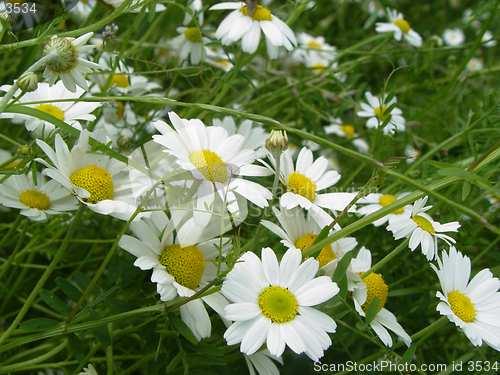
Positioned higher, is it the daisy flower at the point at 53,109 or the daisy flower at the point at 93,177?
the daisy flower at the point at 53,109

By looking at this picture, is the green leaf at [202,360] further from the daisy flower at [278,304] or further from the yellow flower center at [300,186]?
the yellow flower center at [300,186]

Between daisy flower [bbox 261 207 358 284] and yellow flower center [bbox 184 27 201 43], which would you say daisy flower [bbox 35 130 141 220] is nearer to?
daisy flower [bbox 261 207 358 284]

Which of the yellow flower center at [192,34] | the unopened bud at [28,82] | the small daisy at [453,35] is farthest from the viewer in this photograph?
the small daisy at [453,35]

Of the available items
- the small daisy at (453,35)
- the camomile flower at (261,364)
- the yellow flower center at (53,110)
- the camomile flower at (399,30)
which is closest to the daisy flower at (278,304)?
the camomile flower at (261,364)

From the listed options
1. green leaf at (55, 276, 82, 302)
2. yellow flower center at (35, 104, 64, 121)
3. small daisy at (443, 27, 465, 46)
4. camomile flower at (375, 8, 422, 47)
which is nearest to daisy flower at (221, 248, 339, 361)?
green leaf at (55, 276, 82, 302)

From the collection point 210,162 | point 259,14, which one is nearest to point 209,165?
point 210,162

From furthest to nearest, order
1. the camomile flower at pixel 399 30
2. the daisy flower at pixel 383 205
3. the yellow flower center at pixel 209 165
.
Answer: the camomile flower at pixel 399 30 < the daisy flower at pixel 383 205 < the yellow flower center at pixel 209 165

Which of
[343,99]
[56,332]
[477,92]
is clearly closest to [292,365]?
[56,332]
